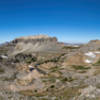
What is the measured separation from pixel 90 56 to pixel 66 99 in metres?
88.1

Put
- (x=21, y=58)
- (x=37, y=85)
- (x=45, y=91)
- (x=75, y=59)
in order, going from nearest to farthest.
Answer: (x=45, y=91) → (x=37, y=85) → (x=75, y=59) → (x=21, y=58)

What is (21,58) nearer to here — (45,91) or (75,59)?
(75,59)

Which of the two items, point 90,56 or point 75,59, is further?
point 90,56

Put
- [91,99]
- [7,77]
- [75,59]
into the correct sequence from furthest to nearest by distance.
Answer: [75,59]
[7,77]
[91,99]

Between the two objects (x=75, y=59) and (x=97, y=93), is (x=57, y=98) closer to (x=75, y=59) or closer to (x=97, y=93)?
(x=97, y=93)

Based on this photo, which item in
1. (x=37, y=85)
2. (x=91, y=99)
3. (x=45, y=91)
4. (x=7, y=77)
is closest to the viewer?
(x=91, y=99)

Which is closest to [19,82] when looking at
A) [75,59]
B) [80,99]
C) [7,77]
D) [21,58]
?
[7,77]

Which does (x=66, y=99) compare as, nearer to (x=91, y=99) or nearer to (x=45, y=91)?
(x=91, y=99)

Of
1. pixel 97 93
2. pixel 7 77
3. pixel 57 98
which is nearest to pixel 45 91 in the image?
pixel 57 98

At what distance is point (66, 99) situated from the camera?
45219mm

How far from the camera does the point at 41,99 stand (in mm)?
47594

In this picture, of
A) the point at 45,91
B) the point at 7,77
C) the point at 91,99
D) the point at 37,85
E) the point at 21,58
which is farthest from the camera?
the point at 21,58

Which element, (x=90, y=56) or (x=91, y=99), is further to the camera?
(x=90, y=56)

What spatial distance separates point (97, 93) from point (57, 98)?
13.0 meters
